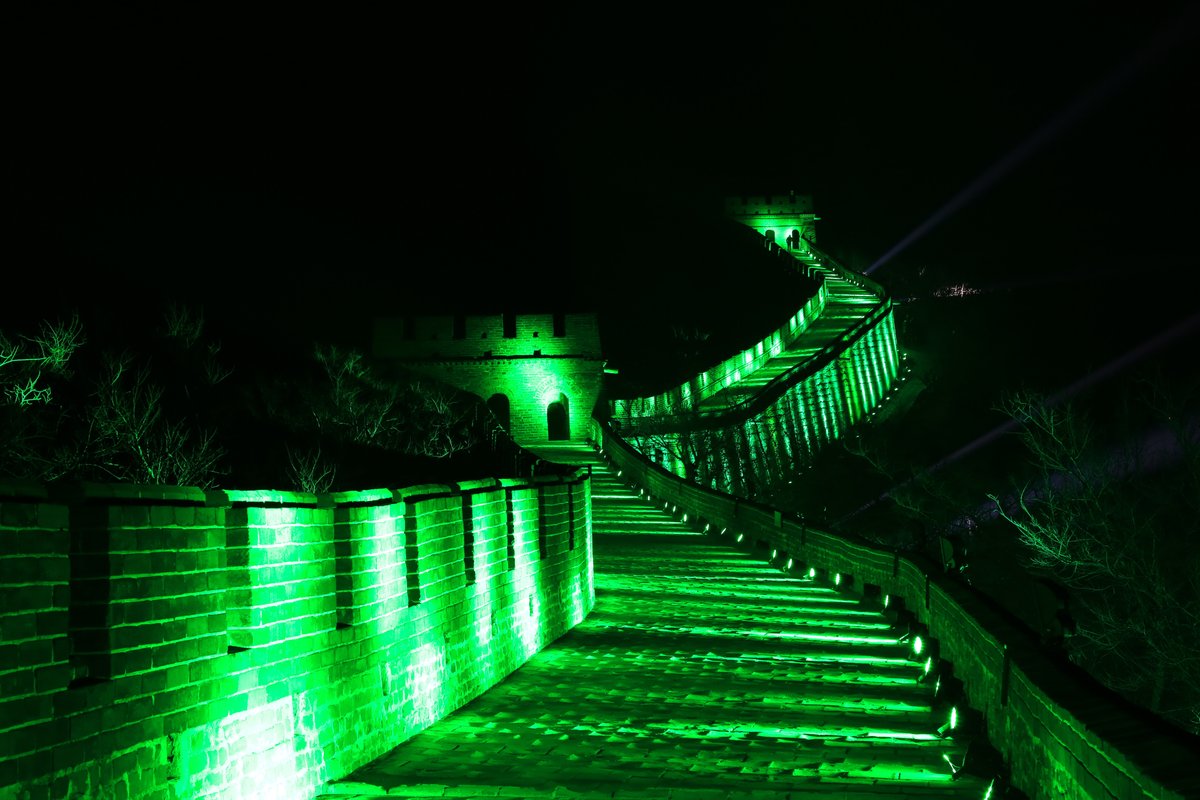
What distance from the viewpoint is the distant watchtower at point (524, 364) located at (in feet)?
175

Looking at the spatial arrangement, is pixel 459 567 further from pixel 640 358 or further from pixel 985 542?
pixel 640 358

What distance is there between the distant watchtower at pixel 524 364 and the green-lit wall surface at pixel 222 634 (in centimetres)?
4414

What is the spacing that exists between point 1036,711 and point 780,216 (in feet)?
341

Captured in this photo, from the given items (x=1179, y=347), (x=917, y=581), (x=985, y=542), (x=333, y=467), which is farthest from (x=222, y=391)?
(x=1179, y=347)

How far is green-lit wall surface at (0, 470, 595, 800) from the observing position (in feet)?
13.3

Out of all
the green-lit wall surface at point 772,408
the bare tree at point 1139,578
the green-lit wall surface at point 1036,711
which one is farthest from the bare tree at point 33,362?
the green-lit wall surface at point 1036,711

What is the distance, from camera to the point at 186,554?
5.00 meters

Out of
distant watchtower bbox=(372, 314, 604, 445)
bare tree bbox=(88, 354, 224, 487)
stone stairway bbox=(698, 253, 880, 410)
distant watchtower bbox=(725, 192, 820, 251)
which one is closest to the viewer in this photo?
bare tree bbox=(88, 354, 224, 487)

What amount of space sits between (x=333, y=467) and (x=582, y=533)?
27.0 meters

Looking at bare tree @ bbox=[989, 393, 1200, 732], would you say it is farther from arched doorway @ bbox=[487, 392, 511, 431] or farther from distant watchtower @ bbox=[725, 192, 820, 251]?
distant watchtower @ bbox=[725, 192, 820, 251]

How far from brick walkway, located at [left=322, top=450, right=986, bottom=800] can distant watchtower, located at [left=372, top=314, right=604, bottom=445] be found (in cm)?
3828

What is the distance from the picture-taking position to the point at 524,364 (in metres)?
54.0

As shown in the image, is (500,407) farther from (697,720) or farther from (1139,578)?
(697,720)

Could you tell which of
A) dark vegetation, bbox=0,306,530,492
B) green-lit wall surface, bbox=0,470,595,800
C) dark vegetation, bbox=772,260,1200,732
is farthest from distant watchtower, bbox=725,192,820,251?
green-lit wall surface, bbox=0,470,595,800
